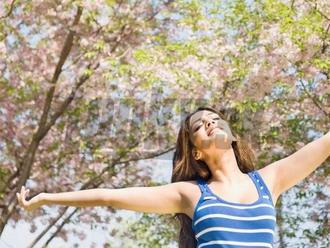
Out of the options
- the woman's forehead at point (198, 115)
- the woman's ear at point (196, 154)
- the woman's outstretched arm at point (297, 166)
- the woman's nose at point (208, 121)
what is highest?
the woman's forehead at point (198, 115)

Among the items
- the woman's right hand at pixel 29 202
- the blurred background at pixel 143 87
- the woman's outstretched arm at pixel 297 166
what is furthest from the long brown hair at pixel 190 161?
the blurred background at pixel 143 87

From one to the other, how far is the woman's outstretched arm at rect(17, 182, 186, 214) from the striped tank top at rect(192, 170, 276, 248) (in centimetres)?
12

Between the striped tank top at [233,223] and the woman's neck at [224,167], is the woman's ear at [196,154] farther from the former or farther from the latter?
the striped tank top at [233,223]

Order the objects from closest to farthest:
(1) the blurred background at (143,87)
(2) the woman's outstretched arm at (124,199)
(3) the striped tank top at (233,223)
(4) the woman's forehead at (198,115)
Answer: (3) the striped tank top at (233,223)
(2) the woman's outstretched arm at (124,199)
(4) the woman's forehead at (198,115)
(1) the blurred background at (143,87)

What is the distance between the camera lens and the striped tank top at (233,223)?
204 cm

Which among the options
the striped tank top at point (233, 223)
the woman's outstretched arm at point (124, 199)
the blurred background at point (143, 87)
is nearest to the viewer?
the striped tank top at point (233, 223)

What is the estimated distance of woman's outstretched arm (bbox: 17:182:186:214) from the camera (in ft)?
7.16

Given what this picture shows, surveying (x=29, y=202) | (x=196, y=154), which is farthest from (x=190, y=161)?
(x=29, y=202)

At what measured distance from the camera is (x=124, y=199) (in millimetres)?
2209

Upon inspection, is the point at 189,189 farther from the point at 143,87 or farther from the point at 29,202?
the point at 143,87

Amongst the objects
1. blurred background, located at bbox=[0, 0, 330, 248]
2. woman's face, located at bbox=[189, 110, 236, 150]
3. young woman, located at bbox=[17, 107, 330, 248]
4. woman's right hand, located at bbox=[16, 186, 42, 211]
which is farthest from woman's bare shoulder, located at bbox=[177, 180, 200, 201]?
blurred background, located at bbox=[0, 0, 330, 248]

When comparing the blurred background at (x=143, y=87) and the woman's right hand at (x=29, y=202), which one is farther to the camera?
the blurred background at (x=143, y=87)

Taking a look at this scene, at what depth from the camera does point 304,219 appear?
9.59 m

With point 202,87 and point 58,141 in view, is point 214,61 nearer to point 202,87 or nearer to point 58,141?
point 202,87
